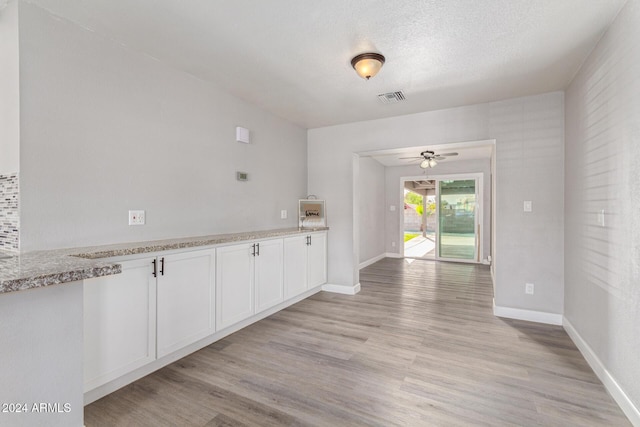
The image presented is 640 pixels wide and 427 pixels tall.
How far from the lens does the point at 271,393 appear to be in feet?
6.81

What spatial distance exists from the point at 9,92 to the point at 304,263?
3.12 metres

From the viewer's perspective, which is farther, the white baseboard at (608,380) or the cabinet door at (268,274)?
the cabinet door at (268,274)

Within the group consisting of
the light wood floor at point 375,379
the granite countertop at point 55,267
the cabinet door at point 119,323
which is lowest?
the light wood floor at point 375,379

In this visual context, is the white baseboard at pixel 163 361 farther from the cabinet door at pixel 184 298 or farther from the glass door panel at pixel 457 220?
the glass door panel at pixel 457 220

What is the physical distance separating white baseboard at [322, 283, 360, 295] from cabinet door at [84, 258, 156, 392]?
9.01ft

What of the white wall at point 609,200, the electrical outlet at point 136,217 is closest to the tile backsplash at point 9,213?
the electrical outlet at point 136,217

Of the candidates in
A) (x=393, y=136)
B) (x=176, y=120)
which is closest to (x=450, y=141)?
(x=393, y=136)

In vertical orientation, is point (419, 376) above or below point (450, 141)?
below

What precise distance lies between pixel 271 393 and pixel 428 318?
2113 mm

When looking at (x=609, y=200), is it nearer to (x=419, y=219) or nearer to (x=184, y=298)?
(x=184, y=298)

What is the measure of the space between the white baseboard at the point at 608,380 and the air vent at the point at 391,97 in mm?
2862

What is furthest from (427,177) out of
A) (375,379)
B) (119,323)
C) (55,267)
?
(55,267)

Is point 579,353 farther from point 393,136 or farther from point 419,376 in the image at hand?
point 393,136

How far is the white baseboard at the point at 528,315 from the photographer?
3352 millimetres
